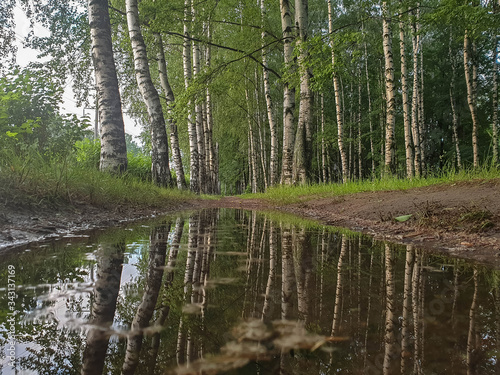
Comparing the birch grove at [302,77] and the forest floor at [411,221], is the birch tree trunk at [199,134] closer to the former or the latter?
the birch grove at [302,77]

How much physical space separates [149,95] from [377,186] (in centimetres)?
603

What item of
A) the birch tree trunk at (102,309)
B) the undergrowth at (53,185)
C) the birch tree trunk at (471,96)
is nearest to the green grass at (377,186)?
the undergrowth at (53,185)

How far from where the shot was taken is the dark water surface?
0.67m

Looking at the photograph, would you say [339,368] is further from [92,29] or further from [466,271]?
[92,29]

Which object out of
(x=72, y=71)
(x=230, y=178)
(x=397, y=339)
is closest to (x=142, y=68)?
(x=72, y=71)

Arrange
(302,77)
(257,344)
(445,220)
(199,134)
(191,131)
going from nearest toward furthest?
(257,344), (445,220), (302,77), (191,131), (199,134)

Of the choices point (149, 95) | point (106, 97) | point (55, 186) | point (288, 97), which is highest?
point (288, 97)

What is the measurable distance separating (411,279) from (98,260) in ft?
5.25

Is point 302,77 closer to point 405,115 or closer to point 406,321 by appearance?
point 405,115

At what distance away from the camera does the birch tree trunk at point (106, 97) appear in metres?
5.32

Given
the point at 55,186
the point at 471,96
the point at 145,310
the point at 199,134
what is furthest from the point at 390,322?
the point at 471,96

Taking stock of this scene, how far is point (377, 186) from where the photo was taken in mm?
6094

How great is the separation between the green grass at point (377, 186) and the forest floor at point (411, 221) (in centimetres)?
51

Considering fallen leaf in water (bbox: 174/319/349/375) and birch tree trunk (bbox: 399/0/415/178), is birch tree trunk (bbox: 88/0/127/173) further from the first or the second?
birch tree trunk (bbox: 399/0/415/178)
